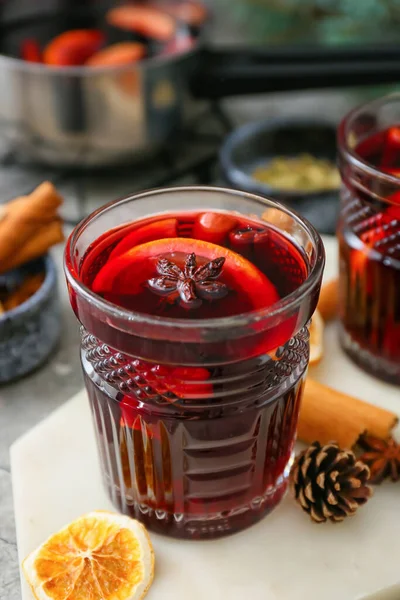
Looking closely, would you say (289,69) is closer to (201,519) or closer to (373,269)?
(373,269)

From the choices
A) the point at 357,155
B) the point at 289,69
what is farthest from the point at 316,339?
the point at 289,69

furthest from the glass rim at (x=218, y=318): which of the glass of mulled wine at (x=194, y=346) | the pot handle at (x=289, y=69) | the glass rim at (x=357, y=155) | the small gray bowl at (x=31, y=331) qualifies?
the pot handle at (x=289, y=69)

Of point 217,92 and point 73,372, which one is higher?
point 217,92

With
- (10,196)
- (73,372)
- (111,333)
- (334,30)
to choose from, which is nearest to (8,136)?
(10,196)

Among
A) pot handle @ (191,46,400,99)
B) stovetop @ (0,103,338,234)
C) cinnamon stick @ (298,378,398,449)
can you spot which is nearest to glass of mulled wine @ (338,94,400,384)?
cinnamon stick @ (298,378,398,449)

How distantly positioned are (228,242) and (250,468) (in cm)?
19

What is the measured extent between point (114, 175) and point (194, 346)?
35.7 inches

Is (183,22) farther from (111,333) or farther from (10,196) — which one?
(111,333)

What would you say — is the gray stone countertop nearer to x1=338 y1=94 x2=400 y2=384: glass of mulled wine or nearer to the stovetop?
the stovetop

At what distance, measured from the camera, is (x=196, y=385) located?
0.61 metres

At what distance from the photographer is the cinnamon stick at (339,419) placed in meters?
0.77

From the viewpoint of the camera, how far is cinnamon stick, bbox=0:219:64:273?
0.95m

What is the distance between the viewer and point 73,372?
3.14 ft

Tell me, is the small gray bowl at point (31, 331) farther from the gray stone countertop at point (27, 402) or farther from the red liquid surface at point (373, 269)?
the red liquid surface at point (373, 269)
